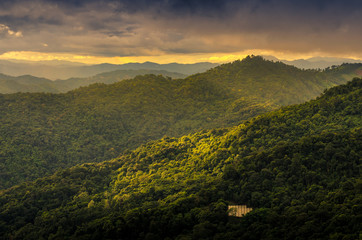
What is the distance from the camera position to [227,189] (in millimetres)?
46875

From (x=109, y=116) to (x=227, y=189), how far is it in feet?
392

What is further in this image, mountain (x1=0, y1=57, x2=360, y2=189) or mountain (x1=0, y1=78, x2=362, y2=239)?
mountain (x1=0, y1=57, x2=360, y2=189)

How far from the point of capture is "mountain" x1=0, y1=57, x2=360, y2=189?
365 ft

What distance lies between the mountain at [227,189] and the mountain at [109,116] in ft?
134

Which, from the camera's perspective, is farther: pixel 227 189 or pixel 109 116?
pixel 109 116

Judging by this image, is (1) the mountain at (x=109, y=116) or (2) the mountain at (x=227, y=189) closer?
(2) the mountain at (x=227, y=189)

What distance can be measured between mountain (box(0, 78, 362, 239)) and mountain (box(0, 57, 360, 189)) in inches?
1605

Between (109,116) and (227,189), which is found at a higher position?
(227,189)

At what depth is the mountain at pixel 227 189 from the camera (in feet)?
112

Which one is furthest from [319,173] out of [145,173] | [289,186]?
Answer: [145,173]

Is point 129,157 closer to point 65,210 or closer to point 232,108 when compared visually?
point 65,210

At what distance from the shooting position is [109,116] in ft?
516

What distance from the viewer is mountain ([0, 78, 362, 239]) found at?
1342 inches

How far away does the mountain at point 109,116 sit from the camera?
111m
